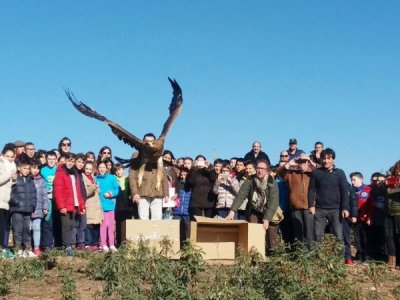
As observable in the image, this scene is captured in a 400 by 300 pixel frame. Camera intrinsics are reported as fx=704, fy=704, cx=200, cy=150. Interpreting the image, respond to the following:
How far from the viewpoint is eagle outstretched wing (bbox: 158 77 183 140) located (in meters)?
12.4

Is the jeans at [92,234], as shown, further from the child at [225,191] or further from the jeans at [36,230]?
the child at [225,191]

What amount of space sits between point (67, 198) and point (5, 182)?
1.12m

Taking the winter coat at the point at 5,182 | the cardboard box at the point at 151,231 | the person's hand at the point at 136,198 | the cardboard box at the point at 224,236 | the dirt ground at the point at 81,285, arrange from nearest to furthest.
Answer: the dirt ground at the point at 81,285, the cardboard box at the point at 151,231, the cardboard box at the point at 224,236, the winter coat at the point at 5,182, the person's hand at the point at 136,198

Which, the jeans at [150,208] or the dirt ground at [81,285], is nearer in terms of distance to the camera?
the dirt ground at [81,285]

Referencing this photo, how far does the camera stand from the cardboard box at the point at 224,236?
10.0 m

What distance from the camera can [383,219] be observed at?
12.6m

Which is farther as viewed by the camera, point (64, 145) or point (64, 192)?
point (64, 145)

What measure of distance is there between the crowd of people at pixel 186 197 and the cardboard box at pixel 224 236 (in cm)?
38

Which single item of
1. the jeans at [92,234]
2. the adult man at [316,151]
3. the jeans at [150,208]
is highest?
the adult man at [316,151]

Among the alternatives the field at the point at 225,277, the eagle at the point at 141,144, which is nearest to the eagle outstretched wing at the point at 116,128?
the eagle at the point at 141,144

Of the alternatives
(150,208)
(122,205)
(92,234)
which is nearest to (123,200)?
(122,205)

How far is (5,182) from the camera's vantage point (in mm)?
10922

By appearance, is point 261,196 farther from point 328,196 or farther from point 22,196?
point 22,196

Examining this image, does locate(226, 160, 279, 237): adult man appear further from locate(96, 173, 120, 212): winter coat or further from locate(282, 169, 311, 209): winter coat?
locate(96, 173, 120, 212): winter coat
